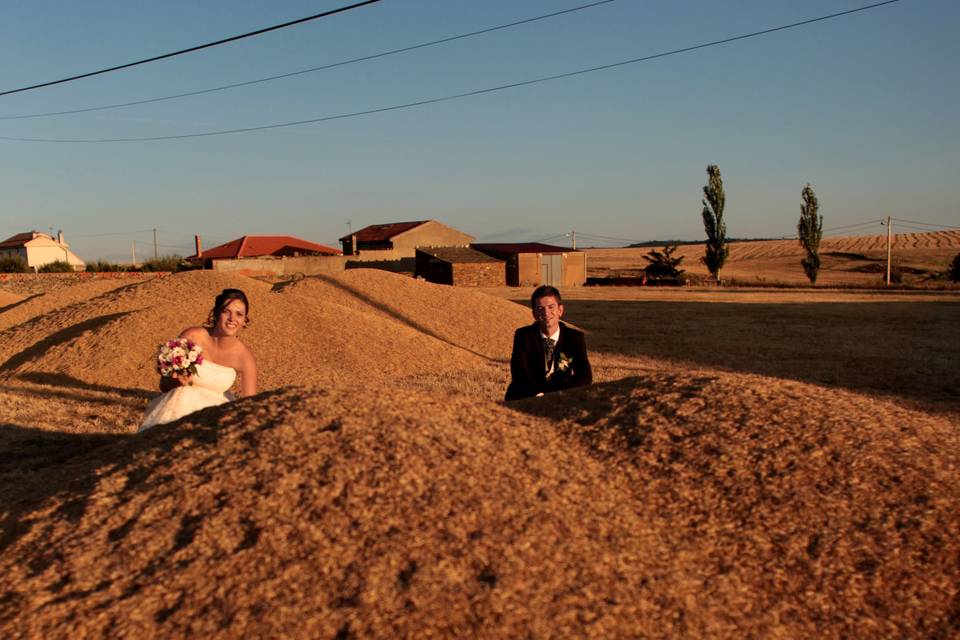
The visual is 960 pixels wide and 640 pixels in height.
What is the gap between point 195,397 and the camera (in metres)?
5.51

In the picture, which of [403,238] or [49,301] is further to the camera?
[403,238]

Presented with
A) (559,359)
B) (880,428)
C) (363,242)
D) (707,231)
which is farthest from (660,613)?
(363,242)

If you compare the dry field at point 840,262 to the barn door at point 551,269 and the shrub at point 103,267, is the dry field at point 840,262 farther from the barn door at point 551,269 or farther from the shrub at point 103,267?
the shrub at point 103,267

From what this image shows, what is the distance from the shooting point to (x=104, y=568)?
122 inches

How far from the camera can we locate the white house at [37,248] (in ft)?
212

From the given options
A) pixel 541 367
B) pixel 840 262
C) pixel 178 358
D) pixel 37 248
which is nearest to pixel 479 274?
pixel 541 367

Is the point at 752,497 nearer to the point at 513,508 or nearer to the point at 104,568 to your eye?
the point at 513,508

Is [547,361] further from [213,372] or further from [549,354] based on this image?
[213,372]

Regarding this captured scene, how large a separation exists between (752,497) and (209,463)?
2.98m

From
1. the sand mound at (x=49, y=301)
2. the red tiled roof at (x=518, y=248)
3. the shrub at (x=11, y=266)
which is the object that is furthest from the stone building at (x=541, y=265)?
the shrub at (x=11, y=266)

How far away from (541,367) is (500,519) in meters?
2.59

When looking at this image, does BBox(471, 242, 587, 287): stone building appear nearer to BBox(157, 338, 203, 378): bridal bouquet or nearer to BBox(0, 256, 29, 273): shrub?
BBox(0, 256, 29, 273): shrub

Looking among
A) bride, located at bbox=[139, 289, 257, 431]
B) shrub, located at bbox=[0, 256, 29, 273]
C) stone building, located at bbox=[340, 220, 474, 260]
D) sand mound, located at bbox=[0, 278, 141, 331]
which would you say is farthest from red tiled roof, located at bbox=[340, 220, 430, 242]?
bride, located at bbox=[139, 289, 257, 431]

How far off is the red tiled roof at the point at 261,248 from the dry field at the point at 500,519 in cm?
4941
